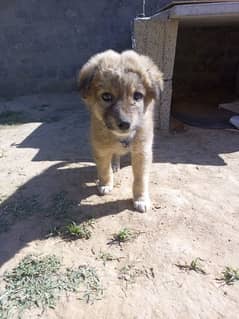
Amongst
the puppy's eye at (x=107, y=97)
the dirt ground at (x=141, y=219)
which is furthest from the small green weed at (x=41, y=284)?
the puppy's eye at (x=107, y=97)

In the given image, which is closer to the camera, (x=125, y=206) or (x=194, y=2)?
(x=125, y=206)

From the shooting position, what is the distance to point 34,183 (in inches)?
126

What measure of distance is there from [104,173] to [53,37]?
4.19 metres

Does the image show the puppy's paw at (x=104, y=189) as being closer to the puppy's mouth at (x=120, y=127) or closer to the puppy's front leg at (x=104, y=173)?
the puppy's front leg at (x=104, y=173)

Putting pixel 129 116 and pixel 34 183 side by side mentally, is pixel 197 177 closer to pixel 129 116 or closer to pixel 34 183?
pixel 129 116

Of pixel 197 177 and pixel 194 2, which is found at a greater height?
pixel 194 2

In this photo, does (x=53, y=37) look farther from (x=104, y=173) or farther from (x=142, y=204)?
(x=142, y=204)

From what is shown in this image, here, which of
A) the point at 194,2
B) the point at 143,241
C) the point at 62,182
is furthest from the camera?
the point at 194,2

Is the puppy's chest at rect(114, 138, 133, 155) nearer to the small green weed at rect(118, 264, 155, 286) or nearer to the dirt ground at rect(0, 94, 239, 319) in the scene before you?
the dirt ground at rect(0, 94, 239, 319)

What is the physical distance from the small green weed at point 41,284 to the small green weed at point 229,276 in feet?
2.38

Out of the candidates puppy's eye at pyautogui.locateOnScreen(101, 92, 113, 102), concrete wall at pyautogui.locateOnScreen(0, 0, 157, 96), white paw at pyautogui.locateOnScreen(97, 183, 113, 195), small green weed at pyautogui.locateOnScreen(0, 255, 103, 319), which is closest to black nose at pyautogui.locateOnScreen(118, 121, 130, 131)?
puppy's eye at pyautogui.locateOnScreen(101, 92, 113, 102)

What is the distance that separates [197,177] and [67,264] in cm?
153

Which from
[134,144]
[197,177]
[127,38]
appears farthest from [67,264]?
[127,38]

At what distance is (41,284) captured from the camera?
209 cm
